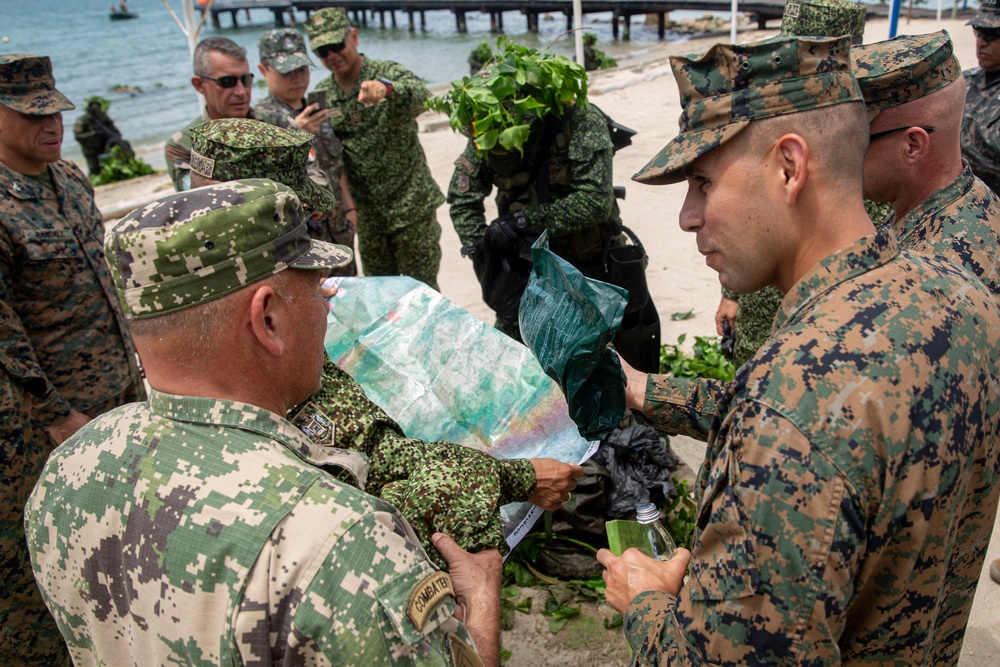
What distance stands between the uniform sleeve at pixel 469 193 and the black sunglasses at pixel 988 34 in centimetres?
317

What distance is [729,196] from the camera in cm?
157

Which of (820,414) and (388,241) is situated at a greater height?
(820,414)

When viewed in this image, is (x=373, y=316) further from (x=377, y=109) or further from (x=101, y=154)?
(x=101, y=154)

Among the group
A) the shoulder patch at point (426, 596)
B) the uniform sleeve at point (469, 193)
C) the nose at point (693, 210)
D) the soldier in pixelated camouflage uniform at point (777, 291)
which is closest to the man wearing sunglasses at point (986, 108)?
the soldier in pixelated camouflage uniform at point (777, 291)

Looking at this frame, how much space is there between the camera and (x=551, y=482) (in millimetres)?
2551

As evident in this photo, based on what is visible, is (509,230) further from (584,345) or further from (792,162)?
(792,162)

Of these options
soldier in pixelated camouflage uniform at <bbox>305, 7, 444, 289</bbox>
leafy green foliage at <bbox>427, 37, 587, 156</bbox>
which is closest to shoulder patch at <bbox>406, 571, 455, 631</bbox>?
leafy green foliage at <bbox>427, 37, 587, 156</bbox>

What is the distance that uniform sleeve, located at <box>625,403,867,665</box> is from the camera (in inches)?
51.6

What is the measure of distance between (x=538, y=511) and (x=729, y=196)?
167cm

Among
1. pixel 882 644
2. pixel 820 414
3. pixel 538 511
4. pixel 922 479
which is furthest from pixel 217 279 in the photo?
pixel 538 511

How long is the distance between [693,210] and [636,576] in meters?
0.91

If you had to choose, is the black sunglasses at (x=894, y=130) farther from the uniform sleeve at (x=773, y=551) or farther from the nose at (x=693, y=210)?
the uniform sleeve at (x=773, y=551)

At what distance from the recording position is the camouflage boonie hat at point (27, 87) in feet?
11.7

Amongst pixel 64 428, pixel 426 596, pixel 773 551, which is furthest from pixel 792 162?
pixel 64 428
